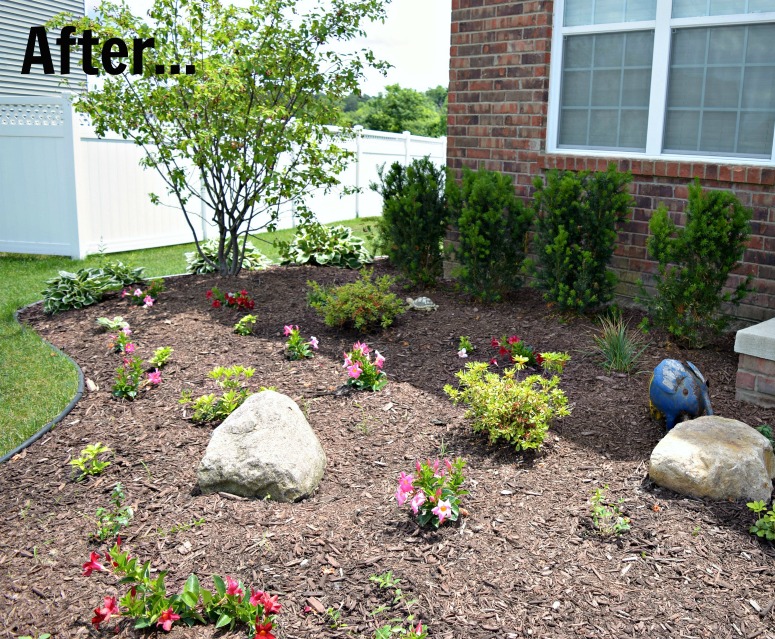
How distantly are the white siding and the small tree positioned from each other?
346 inches

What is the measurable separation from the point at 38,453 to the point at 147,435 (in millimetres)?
578

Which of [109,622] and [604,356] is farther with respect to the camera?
[604,356]

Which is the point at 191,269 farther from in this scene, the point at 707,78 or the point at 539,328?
the point at 707,78

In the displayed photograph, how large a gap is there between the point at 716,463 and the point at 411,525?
1.34 metres

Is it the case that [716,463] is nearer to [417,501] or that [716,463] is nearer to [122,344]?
[417,501]

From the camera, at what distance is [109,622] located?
2744mm

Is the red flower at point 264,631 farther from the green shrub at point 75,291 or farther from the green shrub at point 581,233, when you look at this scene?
the green shrub at point 75,291

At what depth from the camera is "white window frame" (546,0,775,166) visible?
5328 mm

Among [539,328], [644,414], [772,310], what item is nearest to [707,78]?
[772,310]

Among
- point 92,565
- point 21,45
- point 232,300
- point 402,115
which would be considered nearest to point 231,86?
point 232,300

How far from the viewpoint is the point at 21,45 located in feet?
51.9

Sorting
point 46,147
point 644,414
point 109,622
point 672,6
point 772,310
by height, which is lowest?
point 109,622

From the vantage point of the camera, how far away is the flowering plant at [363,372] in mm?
4625

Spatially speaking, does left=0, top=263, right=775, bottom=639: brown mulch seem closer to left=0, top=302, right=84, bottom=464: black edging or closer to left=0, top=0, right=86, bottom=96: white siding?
left=0, top=302, right=84, bottom=464: black edging
